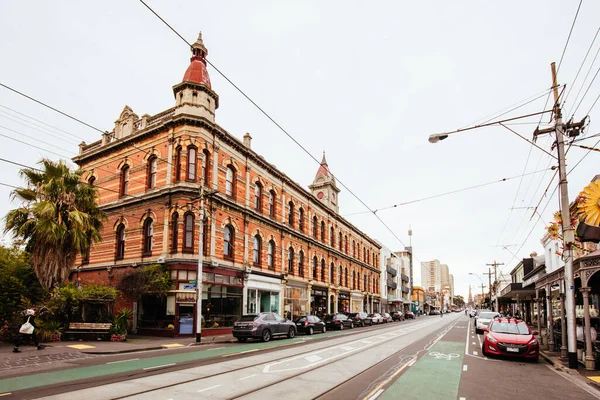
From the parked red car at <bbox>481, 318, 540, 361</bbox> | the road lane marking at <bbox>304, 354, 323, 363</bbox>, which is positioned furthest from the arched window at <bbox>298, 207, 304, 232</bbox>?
the road lane marking at <bbox>304, 354, 323, 363</bbox>

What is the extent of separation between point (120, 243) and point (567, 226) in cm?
2566

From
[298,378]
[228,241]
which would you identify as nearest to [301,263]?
[228,241]

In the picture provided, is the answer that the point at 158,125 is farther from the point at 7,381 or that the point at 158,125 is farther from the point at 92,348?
the point at 7,381

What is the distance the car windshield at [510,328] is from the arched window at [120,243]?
22.7 metres

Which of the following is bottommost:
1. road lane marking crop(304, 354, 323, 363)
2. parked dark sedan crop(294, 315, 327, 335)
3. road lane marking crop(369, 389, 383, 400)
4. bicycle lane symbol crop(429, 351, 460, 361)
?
parked dark sedan crop(294, 315, 327, 335)

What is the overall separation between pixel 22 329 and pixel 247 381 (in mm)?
10258

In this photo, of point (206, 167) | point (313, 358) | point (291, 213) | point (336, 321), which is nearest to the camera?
point (313, 358)

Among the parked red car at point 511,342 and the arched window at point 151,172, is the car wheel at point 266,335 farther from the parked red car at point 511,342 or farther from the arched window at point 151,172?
the arched window at point 151,172

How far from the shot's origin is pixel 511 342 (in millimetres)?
14617

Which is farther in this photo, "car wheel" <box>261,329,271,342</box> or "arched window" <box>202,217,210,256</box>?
"arched window" <box>202,217,210,256</box>

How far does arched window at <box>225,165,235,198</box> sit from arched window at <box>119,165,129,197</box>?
7028 millimetres

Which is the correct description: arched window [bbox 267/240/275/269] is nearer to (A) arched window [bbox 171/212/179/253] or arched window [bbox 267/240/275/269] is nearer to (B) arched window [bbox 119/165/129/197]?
(A) arched window [bbox 171/212/179/253]

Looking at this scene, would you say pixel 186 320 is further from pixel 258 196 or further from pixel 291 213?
pixel 291 213

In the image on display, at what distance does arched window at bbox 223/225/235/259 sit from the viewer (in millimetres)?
27125
